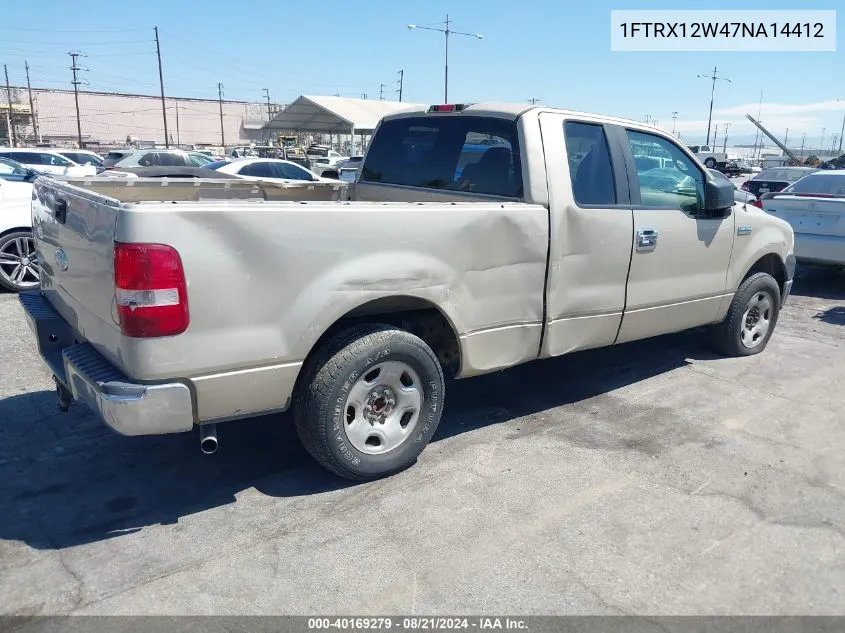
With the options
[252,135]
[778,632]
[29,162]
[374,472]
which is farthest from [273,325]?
[252,135]

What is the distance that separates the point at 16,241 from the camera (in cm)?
775

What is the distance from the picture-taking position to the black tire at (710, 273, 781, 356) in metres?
5.87

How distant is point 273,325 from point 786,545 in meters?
2.62

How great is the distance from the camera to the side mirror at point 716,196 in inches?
202

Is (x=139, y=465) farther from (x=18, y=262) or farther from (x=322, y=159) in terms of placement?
(x=322, y=159)

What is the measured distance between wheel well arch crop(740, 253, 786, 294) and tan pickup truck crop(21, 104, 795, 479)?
0.46 meters

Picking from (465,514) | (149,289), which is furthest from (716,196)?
(149,289)

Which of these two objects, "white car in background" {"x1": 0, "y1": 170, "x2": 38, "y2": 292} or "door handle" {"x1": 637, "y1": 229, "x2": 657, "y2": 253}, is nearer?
"door handle" {"x1": 637, "y1": 229, "x2": 657, "y2": 253}

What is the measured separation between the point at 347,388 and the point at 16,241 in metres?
6.16

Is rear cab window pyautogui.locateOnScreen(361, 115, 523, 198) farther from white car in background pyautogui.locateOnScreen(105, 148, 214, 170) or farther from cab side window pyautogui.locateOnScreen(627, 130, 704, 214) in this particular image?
white car in background pyautogui.locateOnScreen(105, 148, 214, 170)

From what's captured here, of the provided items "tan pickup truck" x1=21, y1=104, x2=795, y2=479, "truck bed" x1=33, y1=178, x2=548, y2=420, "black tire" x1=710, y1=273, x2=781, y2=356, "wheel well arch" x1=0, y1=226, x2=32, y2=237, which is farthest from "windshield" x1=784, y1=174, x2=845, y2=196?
"wheel well arch" x1=0, y1=226, x2=32, y2=237

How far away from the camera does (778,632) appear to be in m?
2.65

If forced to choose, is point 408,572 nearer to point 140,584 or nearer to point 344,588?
point 344,588

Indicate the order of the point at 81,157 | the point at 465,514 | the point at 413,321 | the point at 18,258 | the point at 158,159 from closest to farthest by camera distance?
the point at 465,514 < the point at 413,321 < the point at 18,258 < the point at 158,159 < the point at 81,157
